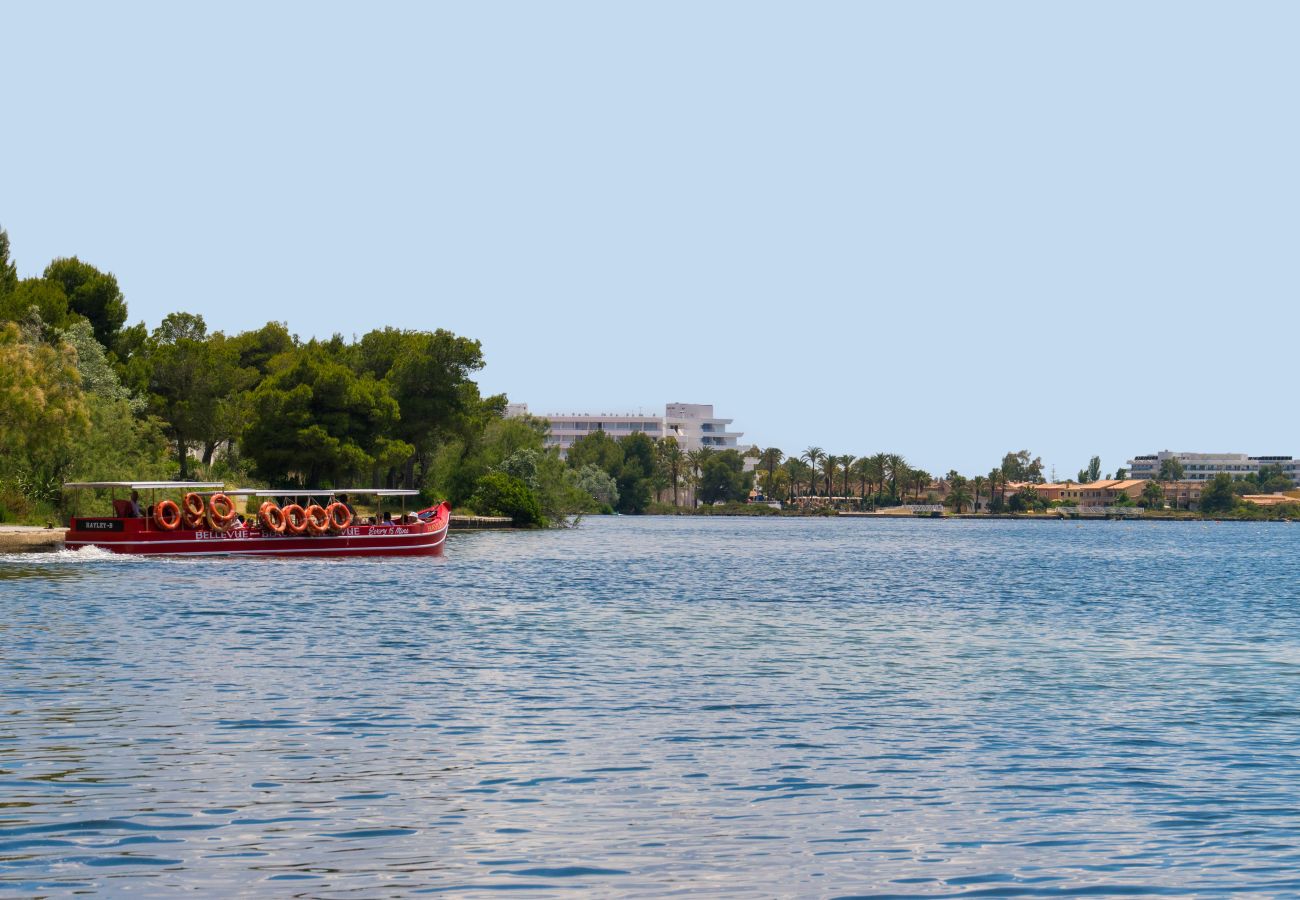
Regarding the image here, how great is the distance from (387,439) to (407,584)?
176ft

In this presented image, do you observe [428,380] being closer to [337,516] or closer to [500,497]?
[500,497]

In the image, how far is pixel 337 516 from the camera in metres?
73.1

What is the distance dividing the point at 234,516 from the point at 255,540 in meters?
1.50

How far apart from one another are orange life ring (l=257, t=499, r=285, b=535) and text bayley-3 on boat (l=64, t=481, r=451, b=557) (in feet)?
0.14

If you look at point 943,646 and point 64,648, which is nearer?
point 64,648

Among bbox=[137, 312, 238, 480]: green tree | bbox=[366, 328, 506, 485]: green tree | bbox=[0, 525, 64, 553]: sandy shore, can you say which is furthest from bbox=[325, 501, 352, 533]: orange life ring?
bbox=[366, 328, 506, 485]: green tree

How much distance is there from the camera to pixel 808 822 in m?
15.1

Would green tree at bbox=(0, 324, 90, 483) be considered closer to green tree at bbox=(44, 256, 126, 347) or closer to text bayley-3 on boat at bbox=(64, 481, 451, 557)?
text bayley-3 on boat at bbox=(64, 481, 451, 557)

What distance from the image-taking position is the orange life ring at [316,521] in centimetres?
7031

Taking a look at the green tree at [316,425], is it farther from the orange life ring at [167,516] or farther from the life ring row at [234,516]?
the orange life ring at [167,516]

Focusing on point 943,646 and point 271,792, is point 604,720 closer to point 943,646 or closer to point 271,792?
point 271,792

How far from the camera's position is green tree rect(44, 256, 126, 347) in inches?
3994

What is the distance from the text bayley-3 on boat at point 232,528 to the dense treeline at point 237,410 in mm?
3623

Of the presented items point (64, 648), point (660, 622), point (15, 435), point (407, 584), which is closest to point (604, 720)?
point (64, 648)
